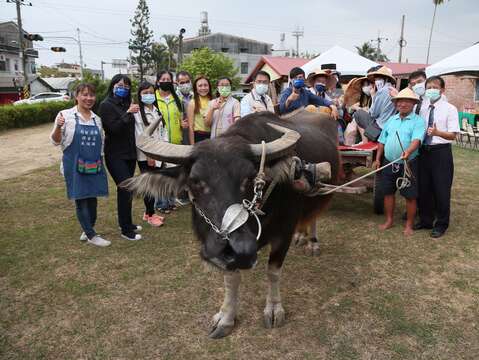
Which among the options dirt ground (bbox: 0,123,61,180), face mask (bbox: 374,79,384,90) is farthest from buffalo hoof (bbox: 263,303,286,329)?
dirt ground (bbox: 0,123,61,180)

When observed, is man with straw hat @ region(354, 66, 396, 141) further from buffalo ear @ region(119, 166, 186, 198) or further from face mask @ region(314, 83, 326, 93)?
buffalo ear @ region(119, 166, 186, 198)

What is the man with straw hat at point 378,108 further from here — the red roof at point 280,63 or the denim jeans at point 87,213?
the red roof at point 280,63

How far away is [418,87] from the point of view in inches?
215

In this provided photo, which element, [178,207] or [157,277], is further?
[178,207]

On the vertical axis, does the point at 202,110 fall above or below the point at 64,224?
above

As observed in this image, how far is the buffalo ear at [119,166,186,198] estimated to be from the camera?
289 cm

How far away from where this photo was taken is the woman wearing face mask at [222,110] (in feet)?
17.3

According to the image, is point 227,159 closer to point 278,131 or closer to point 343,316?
point 278,131

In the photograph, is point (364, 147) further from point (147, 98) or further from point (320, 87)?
point (147, 98)

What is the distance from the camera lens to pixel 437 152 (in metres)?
4.96

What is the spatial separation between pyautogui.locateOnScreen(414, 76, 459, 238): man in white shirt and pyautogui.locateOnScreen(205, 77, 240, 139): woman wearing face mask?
101 inches

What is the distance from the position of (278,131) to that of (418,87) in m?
3.22

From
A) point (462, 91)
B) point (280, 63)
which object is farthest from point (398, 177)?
point (280, 63)

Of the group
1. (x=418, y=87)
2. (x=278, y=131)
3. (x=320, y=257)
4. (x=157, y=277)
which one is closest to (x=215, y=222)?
(x=278, y=131)
